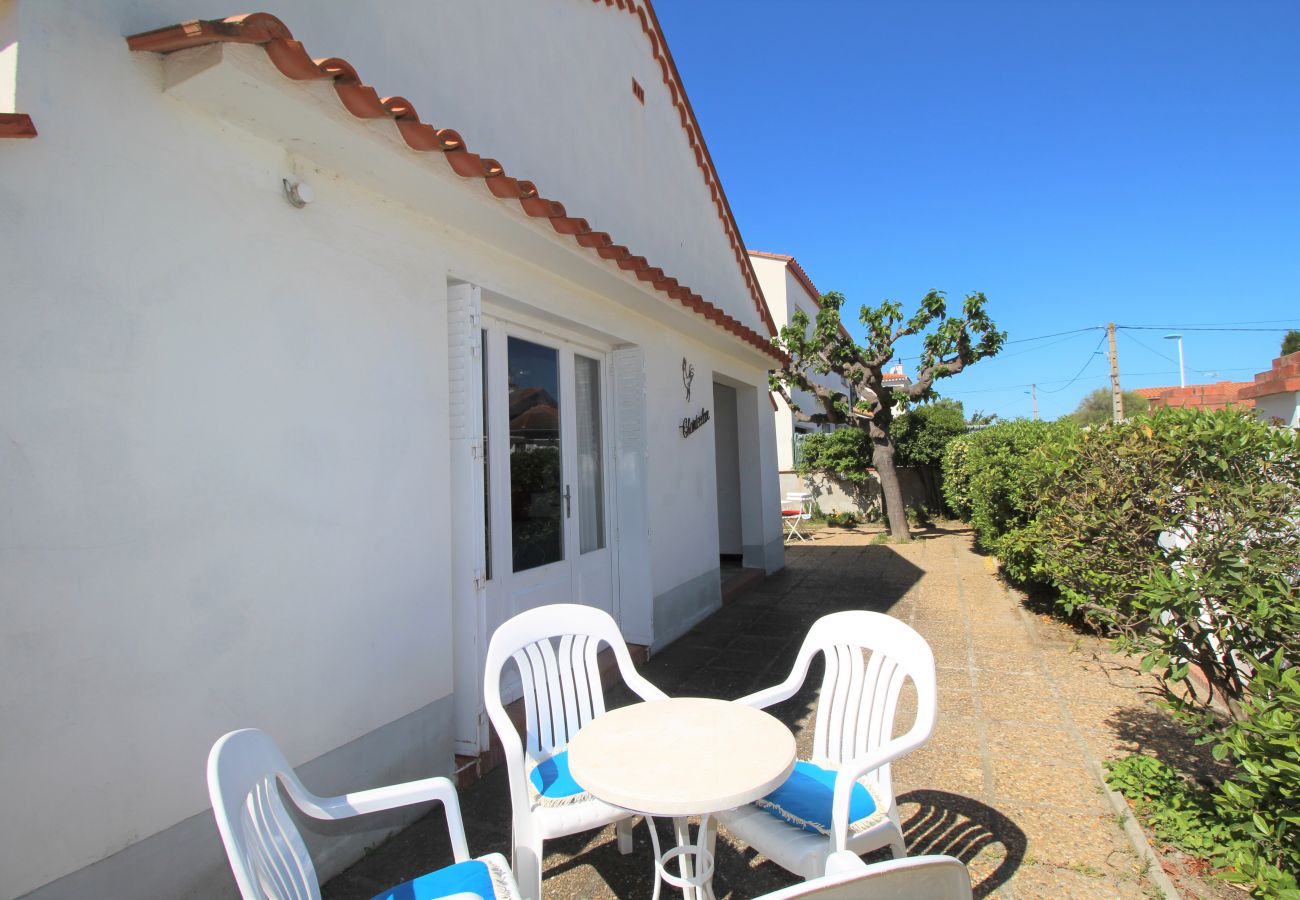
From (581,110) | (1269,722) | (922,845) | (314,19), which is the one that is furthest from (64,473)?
(581,110)

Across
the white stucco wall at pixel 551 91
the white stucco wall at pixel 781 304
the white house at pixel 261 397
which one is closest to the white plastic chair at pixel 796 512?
the white stucco wall at pixel 781 304

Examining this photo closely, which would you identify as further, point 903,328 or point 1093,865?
point 903,328

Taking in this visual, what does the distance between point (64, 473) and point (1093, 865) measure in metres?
4.36

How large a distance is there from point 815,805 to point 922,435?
16723 mm

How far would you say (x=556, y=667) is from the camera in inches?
123

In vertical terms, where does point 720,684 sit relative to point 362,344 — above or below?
below

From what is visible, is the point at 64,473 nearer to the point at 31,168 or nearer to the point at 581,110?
the point at 31,168

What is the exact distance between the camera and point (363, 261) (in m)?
3.30

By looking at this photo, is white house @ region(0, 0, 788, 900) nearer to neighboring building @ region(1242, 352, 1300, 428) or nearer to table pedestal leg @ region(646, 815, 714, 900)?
table pedestal leg @ region(646, 815, 714, 900)

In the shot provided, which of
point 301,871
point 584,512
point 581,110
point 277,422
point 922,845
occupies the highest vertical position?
point 581,110

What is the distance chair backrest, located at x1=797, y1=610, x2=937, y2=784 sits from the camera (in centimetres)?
257

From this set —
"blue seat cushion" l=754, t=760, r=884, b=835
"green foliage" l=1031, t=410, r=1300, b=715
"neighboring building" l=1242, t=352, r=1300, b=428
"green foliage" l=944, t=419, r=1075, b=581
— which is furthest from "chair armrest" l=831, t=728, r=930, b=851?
"neighboring building" l=1242, t=352, r=1300, b=428

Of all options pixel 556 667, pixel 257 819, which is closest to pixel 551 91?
pixel 556 667

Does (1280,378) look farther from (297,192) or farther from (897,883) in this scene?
(297,192)
